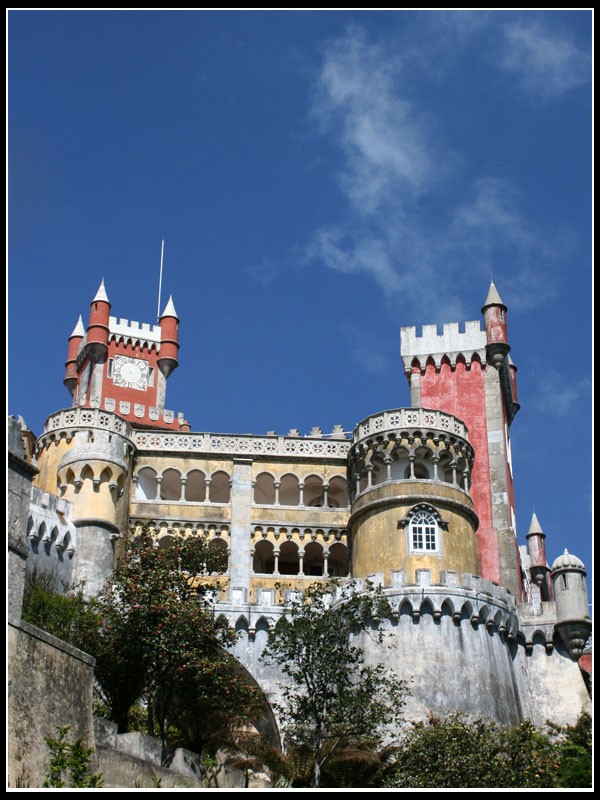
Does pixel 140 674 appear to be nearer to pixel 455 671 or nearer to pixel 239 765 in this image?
pixel 239 765

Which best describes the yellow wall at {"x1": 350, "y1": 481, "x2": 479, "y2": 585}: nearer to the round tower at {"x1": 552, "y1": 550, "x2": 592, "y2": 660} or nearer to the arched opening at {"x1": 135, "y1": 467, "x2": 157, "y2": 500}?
the round tower at {"x1": 552, "y1": 550, "x2": 592, "y2": 660}

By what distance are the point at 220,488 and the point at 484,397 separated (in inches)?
567

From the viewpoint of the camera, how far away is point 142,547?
147 feet

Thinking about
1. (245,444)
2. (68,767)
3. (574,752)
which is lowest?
(574,752)

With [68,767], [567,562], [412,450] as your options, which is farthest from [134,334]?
[68,767]

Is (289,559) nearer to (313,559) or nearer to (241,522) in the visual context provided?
(313,559)

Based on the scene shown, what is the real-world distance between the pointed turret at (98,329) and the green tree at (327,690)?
41.2 meters

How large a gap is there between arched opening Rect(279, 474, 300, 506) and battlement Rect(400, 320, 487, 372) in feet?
29.1

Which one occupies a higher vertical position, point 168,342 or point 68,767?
point 168,342

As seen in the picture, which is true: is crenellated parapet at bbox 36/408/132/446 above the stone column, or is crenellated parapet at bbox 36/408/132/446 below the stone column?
above

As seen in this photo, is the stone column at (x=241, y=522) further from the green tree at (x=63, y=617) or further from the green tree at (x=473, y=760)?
the green tree at (x=473, y=760)

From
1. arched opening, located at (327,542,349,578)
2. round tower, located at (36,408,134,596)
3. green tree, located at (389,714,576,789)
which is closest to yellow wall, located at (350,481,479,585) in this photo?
arched opening, located at (327,542,349,578)

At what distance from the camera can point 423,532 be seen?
5400cm

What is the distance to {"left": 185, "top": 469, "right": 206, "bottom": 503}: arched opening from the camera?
202 feet
